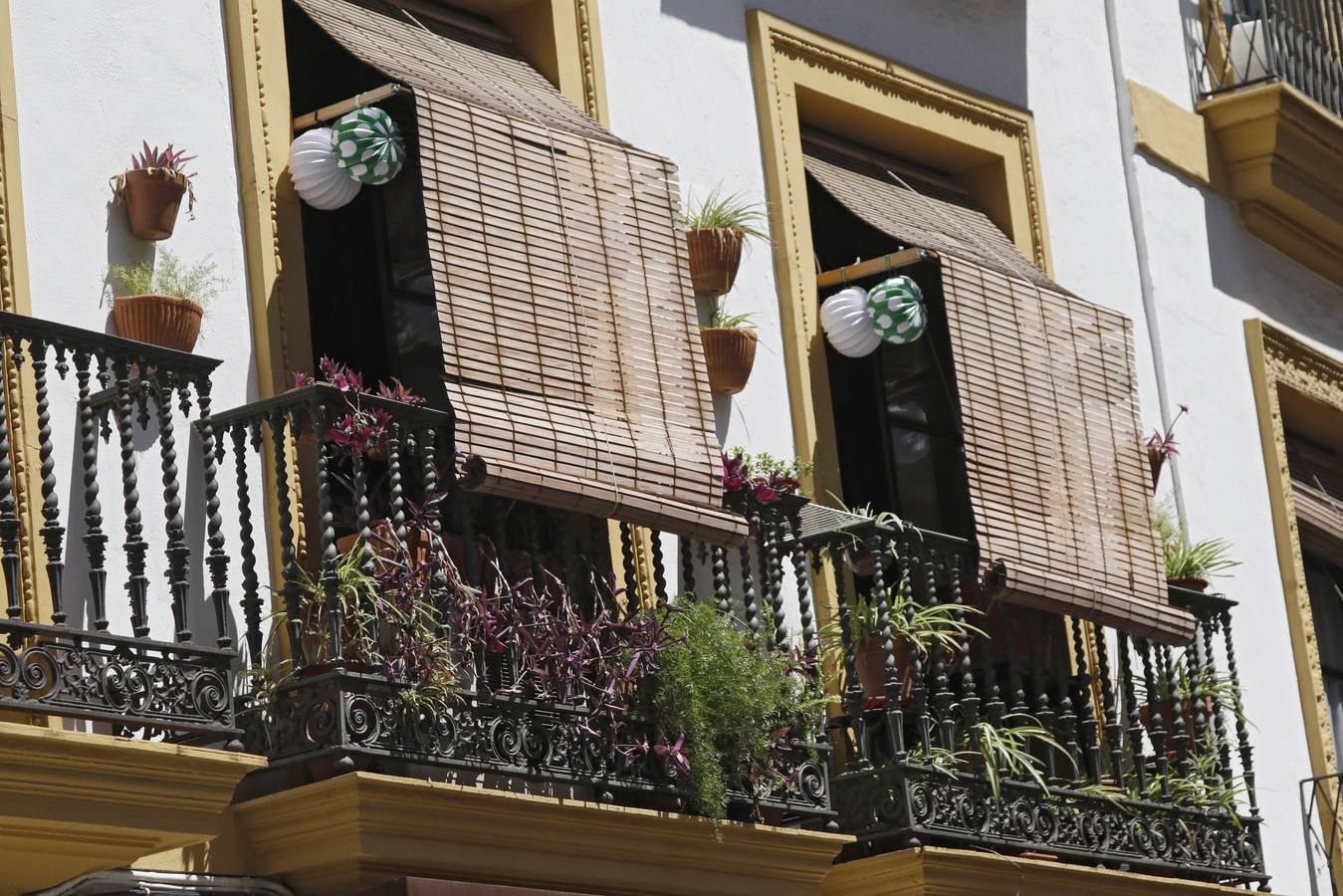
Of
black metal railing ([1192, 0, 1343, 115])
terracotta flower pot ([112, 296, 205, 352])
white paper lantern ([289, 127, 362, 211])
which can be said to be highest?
black metal railing ([1192, 0, 1343, 115])

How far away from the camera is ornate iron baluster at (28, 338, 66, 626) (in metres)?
6.97

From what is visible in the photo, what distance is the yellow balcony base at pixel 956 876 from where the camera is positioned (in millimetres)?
9242

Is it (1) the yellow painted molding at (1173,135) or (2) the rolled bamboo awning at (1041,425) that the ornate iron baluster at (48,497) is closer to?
(2) the rolled bamboo awning at (1041,425)

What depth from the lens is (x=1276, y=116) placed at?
1348 centimetres

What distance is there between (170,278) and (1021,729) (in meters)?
3.67

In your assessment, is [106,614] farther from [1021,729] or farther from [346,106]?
[1021,729]

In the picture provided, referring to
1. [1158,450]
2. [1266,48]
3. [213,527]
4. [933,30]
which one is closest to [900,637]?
[1158,450]

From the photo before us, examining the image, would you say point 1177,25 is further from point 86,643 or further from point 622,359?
point 86,643

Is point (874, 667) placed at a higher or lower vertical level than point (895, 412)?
lower

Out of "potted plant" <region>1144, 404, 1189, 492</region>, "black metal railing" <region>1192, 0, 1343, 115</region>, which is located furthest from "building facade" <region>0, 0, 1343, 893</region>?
"black metal railing" <region>1192, 0, 1343, 115</region>

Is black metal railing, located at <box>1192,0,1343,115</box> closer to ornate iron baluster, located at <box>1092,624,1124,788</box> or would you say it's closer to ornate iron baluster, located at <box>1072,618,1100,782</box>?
ornate iron baluster, located at <box>1092,624,1124,788</box>

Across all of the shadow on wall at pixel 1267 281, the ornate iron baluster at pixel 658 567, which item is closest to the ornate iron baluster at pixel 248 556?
the ornate iron baluster at pixel 658 567

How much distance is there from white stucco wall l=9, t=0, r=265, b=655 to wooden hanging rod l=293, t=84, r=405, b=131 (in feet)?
1.09

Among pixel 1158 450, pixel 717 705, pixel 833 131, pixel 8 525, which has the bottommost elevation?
pixel 717 705
